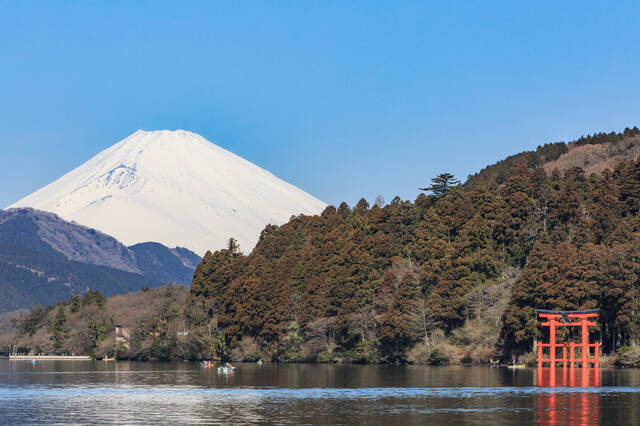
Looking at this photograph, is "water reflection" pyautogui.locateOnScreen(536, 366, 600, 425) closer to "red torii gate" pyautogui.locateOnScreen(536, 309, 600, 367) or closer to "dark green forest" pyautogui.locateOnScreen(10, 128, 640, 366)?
"red torii gate" pyautogui.locateOnScreen(536, 309, 600, 367)

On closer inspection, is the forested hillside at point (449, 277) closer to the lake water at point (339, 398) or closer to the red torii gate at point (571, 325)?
the red torii gate at point (571, 325)

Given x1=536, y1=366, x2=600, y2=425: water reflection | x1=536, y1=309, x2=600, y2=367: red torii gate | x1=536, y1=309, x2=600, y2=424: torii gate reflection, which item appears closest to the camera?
x1=536, y1=366, x2=600, y2=425: water reflection

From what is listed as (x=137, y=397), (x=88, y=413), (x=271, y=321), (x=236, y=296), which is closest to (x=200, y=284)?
(x=236, y=296)

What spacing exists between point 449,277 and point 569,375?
73.2 ft

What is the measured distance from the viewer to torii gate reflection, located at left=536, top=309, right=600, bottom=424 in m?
40.7

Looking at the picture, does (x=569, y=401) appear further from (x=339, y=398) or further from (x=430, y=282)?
(x=430, y=282)

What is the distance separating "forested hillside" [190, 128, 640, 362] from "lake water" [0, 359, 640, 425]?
24.0 feet

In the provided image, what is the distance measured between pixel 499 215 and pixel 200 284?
39.3 meters

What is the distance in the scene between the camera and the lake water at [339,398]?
1610 inches

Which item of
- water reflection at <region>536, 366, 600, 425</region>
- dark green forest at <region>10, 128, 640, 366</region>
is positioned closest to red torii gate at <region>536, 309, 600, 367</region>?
dark green forest at <region>10, 128, 640, 366</region>

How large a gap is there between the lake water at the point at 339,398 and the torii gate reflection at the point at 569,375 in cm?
9

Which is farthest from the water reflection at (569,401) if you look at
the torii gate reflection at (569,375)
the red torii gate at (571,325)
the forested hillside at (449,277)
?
the forested hillside at (449,277)

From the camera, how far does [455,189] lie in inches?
4323

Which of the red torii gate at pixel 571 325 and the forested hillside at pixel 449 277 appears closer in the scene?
the red torii gate at pixel 571 325
